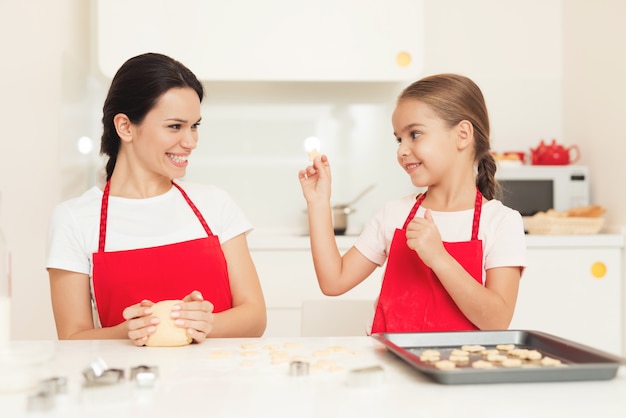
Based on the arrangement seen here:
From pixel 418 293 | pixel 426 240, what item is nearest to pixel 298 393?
pixel 426 240

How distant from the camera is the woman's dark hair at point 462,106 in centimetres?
170

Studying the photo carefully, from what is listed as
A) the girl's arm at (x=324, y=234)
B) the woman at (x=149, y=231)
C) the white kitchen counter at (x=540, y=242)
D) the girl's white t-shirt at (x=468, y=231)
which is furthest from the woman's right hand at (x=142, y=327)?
the white kitchen counter at (x=540, y=242)

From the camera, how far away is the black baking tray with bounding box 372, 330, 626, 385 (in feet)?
3.01

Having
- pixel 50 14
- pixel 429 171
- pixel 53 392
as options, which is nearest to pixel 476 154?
pixel 429 171

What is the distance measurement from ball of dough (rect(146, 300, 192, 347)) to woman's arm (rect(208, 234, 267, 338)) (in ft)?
1.14

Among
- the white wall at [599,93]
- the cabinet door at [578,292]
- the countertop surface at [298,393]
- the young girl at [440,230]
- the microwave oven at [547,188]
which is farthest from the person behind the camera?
the microwave oven at [547,188]

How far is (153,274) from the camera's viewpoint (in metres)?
1.58

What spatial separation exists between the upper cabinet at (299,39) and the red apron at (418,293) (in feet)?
4.75

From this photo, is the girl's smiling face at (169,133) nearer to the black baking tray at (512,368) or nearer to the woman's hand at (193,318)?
the woman's hand at (193,318)

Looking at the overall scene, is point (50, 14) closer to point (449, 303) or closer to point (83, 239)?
point (83, 239)

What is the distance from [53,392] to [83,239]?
0.80m

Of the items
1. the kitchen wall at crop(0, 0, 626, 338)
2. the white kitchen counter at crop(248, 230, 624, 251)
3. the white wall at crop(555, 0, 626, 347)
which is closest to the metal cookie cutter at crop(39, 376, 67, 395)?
the white kitchen counter at crop(248, 230, 624, 251)

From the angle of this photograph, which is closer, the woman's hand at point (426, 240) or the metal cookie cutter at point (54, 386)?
the metal cookie cutter at point (54, 386)

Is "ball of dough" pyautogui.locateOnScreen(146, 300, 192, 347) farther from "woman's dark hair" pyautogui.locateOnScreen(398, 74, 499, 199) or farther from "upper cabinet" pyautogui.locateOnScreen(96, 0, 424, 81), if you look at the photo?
"upper cabinet" pyautogui.locateOnScreen(96, 0, 424, 81)
